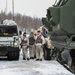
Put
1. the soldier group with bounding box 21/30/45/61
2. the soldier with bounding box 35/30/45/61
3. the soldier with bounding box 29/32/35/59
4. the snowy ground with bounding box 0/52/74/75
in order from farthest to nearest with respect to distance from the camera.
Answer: the soldier with bounding box 29/32/35/59
the soldier group with bounding box 21/30/45/61
the soldier with bounding box 35/30/45/61
the snowy ground with bounding box 0/52/74/75

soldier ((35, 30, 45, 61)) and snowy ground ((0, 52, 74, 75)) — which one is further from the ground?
soldier ((35, 30, 45, 61))

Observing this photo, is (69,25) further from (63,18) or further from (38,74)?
(38,74)

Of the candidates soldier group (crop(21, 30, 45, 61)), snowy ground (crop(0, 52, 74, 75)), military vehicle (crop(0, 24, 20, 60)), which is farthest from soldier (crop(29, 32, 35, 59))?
snowy ground (crop(0, 52, 74, 75))

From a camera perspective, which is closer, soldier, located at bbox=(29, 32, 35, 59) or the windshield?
soldier, located at bbox=(29, 32, 35, 59)

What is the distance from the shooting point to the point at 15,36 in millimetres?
18766

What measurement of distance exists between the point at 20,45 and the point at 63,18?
12.6 m

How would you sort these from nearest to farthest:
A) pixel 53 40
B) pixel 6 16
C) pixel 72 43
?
pixel 72 43 → pixel 53 40 → pixel 6 16

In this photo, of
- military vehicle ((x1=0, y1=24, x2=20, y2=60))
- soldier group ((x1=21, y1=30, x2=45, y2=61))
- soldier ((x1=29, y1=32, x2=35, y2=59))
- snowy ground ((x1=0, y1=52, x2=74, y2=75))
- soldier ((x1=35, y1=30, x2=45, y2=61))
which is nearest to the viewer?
snowy ground ((x1=0, y1=52, x2=74, y2=75))

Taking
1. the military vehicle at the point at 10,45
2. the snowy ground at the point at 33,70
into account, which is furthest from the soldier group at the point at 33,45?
the snowy ground at the point at 33,70

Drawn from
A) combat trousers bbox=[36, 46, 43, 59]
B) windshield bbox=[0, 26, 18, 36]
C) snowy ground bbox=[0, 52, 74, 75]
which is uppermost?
windshield bbox=[0, 26, 18, 36]

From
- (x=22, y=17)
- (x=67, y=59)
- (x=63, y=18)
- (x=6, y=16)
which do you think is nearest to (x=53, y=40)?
(x=67, y=59)

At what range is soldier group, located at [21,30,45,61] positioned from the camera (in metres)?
18.1

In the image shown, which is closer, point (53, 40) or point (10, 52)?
point (53, 40)

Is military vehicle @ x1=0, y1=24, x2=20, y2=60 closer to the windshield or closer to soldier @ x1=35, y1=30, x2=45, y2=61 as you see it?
the windshield
